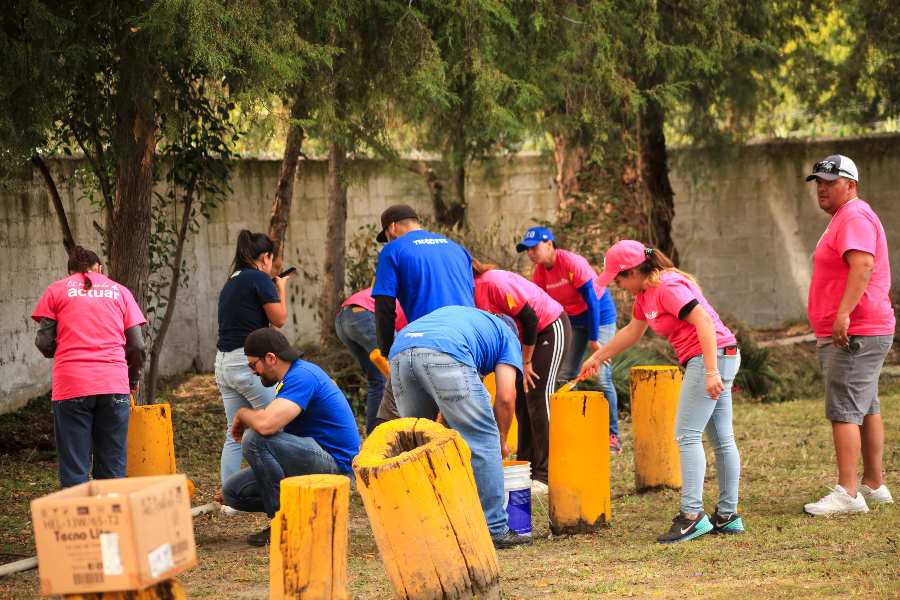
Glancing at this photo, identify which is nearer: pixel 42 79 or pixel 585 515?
pixel 585 515

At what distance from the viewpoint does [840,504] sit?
6.58 metres

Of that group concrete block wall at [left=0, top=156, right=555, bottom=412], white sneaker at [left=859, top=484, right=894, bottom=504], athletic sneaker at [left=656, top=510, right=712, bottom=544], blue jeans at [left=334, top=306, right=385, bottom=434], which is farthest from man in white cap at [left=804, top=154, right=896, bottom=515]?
concrete block wall at [left=0, top=156, right=555, bottom=412]

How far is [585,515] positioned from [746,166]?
11.6 meters

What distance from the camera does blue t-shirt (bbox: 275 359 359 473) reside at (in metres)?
6.48

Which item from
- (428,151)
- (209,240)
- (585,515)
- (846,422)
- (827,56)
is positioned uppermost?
(827,56)

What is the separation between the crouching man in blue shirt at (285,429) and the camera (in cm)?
630

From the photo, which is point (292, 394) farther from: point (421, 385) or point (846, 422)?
point (846, 422)

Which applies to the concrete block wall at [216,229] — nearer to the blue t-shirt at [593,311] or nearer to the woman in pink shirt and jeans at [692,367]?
the blue t-shirt at [593,311]

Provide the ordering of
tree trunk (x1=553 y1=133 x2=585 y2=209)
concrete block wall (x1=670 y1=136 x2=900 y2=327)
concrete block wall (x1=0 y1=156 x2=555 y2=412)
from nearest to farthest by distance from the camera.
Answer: concrete block wall (x1=0 y1=156 x2=555 y2=412) < tree trunk (x1=553 y1=133 x2=585 y2=209) < concrete block wall (x1=670 y1=136 x2=900 y2=327)

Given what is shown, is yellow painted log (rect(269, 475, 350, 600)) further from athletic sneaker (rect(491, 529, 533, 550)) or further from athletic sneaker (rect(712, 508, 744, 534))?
athletic sneaker (rect(712, 508, 744, 534))

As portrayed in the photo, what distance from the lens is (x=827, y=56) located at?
17.9m

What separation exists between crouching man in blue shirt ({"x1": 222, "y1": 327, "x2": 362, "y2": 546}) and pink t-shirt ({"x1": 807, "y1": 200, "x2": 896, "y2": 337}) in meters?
2.81

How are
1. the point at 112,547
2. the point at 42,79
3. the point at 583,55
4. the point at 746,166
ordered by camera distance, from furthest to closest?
the point at 746,166, the point at 583,55, the point at 42,79, the point at 112,547

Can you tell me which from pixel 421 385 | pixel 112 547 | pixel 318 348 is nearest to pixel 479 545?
pixel 421 385
